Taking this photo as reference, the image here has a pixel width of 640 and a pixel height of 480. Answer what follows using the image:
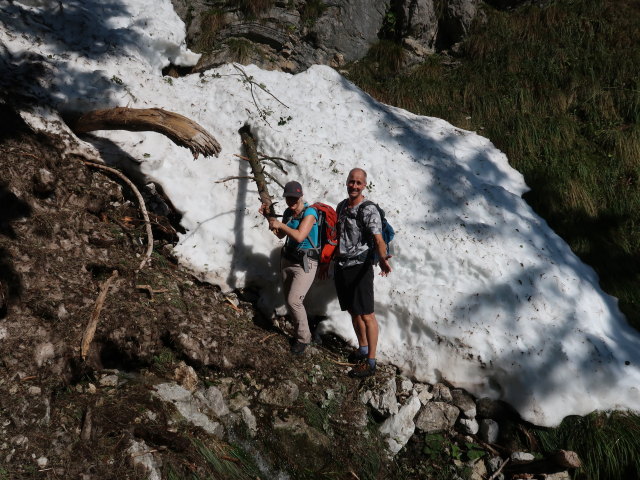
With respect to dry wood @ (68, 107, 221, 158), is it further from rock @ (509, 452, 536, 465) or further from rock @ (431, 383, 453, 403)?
rock @ (509, 452, 536, 465)

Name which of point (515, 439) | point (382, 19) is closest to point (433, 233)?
point (515, 439)

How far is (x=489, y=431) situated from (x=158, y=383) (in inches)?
130

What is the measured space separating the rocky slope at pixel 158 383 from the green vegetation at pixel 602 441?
277 mm

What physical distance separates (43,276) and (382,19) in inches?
361

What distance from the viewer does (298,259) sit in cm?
529

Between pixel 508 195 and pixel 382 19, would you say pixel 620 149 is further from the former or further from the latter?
pixel 382 19

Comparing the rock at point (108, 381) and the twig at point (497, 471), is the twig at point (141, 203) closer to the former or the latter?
the rock at point (108, 381)

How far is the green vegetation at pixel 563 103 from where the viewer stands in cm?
658

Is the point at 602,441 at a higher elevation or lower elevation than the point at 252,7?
lower

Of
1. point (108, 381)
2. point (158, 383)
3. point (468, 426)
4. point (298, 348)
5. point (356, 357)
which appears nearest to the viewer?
point (108, 381)

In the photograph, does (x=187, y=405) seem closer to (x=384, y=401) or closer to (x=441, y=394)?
(x=384, y=401)

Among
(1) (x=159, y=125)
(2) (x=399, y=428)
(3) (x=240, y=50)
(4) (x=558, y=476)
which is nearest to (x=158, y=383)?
(2) (x=399, y=428)

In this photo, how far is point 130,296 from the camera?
5031 millimetres

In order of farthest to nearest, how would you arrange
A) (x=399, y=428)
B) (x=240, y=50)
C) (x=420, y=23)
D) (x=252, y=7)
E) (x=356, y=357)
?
1. (x=420, y=23)
2. (x=252, y=7)
3. (x=240, y=50)
4. (x=356, y=357)
5. (x=399, y=428)
